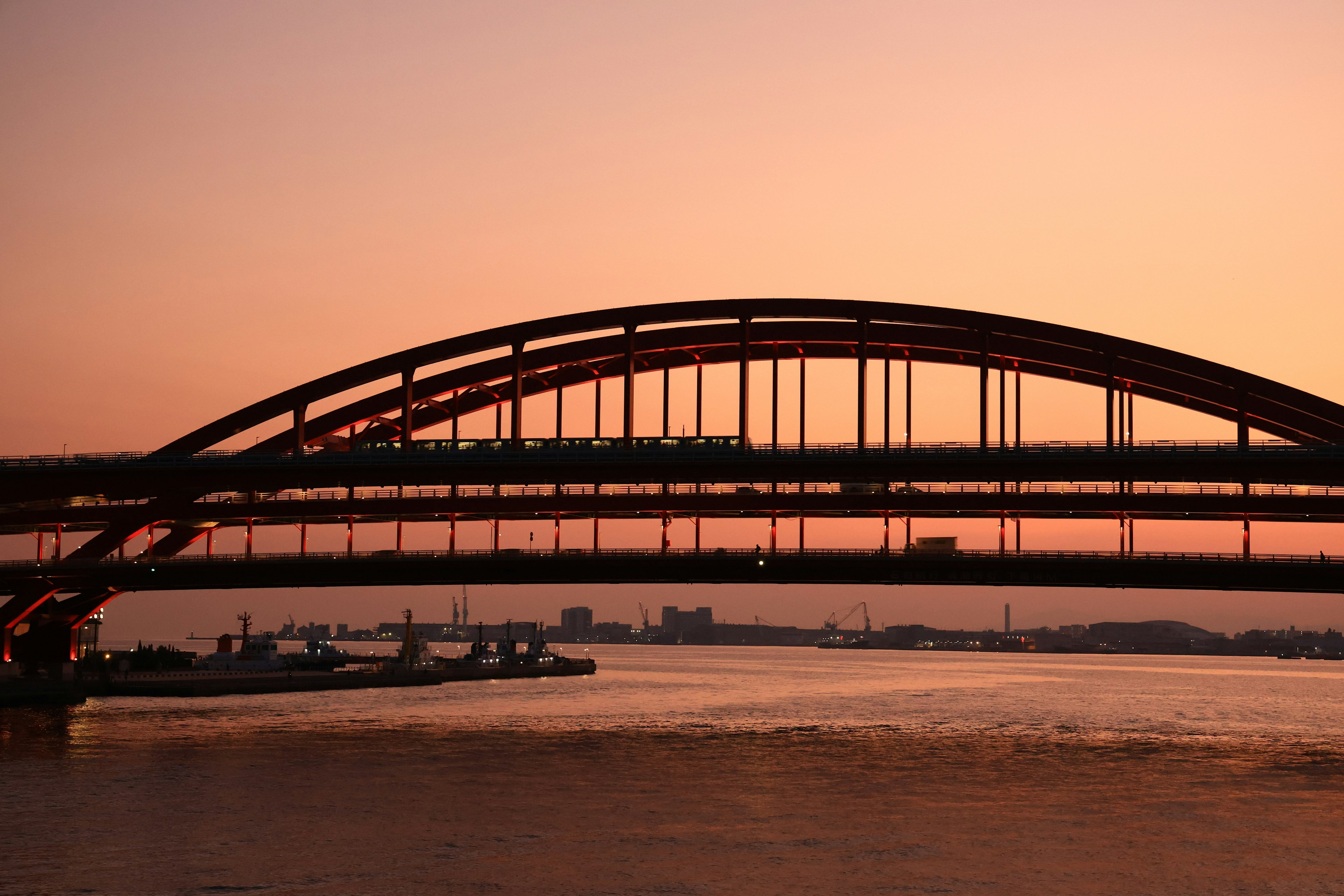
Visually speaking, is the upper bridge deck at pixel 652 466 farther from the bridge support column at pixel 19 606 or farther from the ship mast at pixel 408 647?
the ship mast at pixel 408 647

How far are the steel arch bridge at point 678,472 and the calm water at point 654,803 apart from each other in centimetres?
796

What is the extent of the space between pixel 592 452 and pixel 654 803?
117 ft

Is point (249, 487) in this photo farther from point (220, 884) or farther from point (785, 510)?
point (220, 884)

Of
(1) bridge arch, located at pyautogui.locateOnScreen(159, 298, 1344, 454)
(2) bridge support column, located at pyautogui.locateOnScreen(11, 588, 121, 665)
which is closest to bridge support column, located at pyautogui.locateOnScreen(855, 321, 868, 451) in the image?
(1) bridge arch, located at pyautogui.locateOnScreen(159, 298, 1344, 454)

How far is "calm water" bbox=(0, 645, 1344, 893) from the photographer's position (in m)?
27.6

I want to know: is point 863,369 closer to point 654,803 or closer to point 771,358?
point 771,358

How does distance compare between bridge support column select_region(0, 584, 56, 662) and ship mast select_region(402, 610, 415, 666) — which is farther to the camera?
ship mast select_region(402, 610, 415, 666)

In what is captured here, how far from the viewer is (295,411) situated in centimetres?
8050

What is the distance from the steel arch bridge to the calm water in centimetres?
796

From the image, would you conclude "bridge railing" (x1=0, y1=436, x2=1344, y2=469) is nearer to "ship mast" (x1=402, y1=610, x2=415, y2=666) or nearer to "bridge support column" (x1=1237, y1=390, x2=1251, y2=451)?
"bridge support column" (x1=1237, y1=390, x2=1251, y2=451)

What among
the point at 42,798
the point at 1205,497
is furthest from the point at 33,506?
the point at 1205,497

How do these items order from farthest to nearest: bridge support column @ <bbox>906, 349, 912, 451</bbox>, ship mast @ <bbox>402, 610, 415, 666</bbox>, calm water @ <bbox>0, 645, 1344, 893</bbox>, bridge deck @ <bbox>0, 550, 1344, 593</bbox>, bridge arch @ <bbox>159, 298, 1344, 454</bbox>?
ship mast @ <bbox>402, 610, 415, 666</bbox>, bridge support column @ <bbox>906, 349, 912, 451</bbox>, bridge arch @ <bbox>159, 298, 1344, 454</bbox>, bridge deck @ <bbox>0, 550, 1344, 593</bbox>, calm water @ <bbox>0, 645, 1344, 893</bbox>

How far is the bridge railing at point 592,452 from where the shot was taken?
66.6 metres

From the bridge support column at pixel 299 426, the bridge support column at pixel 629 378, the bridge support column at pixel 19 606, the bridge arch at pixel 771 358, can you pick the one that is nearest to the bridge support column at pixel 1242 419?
the bridge arch at pixel 771 358
